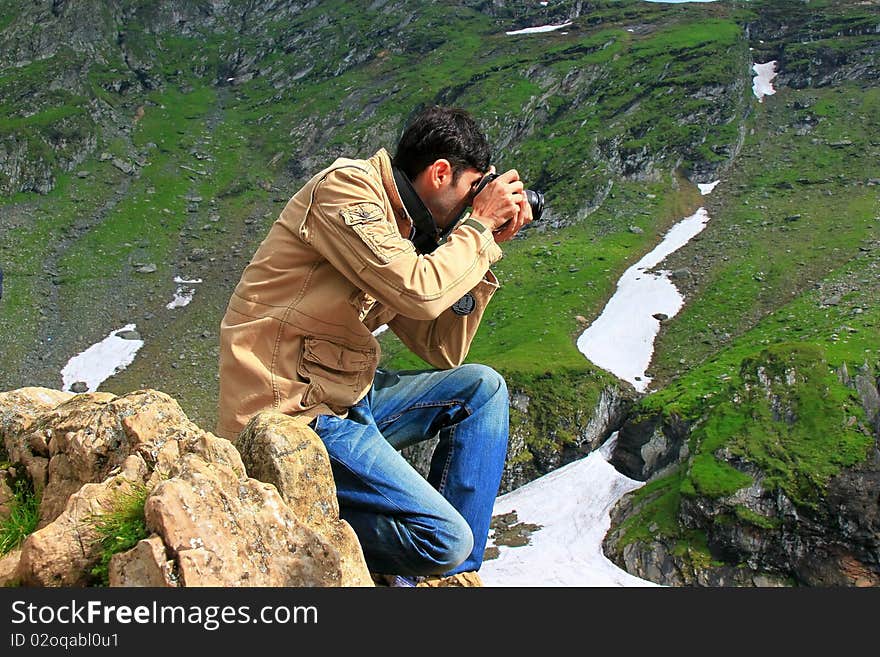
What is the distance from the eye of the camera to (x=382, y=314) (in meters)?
5.97

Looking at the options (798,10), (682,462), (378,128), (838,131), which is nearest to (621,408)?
(682,462)

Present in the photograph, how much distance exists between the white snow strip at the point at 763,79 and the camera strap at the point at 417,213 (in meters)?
121

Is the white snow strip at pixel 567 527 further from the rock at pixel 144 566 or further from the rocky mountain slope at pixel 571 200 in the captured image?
the rock at pixel 144 566

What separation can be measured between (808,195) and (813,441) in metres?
51.8

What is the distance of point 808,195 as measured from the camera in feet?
282

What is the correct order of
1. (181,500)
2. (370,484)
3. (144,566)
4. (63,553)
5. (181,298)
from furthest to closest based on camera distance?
(181,298), (370,484), (63,553), (181,500), (144,566)

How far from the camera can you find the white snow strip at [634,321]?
6338 cm

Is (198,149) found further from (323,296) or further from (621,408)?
(323,296)

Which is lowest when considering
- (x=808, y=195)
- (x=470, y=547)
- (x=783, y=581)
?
(x=808, y=195)

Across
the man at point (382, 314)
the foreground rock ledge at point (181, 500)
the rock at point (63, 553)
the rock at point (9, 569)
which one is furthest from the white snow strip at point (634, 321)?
the rock at point (63, 553)

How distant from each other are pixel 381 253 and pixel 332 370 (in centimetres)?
109

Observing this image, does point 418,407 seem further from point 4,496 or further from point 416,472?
point 4,496

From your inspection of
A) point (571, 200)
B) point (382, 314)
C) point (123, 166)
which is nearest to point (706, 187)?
point (571, 200)

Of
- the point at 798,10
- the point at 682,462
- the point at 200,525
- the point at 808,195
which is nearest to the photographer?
the point at 200,525
